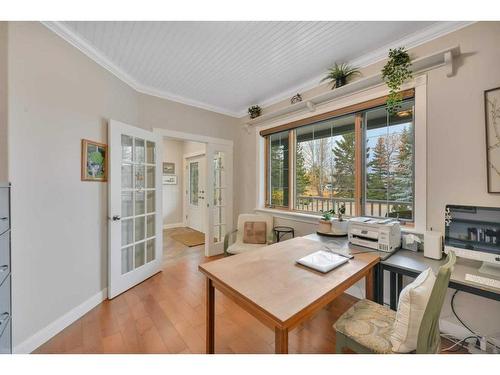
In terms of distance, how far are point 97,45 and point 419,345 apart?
323 cm

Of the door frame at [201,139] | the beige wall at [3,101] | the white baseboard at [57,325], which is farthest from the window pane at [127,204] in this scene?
the beige wall at [3,101]

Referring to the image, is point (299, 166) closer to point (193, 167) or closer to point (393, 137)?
point (393, 137)

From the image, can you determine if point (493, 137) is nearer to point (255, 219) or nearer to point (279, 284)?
point (279, 284)

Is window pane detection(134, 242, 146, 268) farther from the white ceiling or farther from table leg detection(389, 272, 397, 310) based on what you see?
table leg detection(389, 272, 397, 310)

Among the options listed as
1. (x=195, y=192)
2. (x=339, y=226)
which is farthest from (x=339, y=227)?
(x=195, y=192)

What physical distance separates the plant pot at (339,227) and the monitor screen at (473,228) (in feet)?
2.71

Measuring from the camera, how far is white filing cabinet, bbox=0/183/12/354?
1.30 metres

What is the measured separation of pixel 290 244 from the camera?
6.07 feet

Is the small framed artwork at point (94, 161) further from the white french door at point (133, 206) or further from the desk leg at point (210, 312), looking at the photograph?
the desk leg at point (210, 312)

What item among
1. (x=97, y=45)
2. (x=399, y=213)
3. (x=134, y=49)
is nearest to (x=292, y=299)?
(x=399, y=213)

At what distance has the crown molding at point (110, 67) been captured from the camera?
A: 5.59 feet

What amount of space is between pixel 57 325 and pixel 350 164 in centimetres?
327

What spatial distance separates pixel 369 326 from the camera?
1.17 metres
